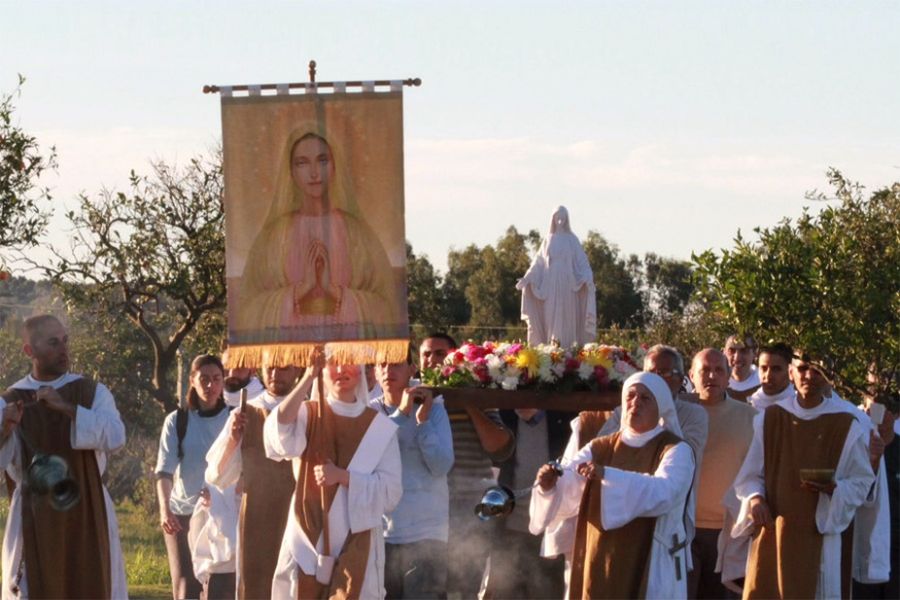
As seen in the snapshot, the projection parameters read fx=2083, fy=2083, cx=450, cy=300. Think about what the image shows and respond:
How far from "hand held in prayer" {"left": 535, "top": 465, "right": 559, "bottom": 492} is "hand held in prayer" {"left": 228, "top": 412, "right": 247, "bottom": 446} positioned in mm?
2013

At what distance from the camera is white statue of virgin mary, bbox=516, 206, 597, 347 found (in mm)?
16422

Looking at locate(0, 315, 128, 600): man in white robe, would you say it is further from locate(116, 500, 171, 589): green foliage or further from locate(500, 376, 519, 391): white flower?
locate(116, 500, 171, 589): green foliage

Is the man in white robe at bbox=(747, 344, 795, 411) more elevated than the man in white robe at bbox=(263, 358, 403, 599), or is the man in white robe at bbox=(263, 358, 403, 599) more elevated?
the man in white robe at bbox=(747, 344, 795, 411)

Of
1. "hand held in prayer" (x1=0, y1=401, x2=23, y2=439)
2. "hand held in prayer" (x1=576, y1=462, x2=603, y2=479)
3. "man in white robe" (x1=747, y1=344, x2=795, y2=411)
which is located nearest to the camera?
"hand held in prayer" (x1=576, y1=462, x2=603, y2=479)

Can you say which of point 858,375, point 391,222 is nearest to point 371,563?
point 391,222

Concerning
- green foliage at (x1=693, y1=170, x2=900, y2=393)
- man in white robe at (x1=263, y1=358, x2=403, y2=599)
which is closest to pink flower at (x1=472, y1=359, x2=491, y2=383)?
man in white robe at (x1=263, y1=358, x2=403, y2=599)

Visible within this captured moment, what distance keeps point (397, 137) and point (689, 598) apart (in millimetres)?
3485

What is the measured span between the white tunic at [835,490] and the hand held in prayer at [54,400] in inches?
161

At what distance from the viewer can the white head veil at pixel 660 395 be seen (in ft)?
36.5

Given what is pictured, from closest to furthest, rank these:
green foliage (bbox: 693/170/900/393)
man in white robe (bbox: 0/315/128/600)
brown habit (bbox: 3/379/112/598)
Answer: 1. man in white robe (bbox: 0/315/128/600)
2. brown habit (bbox: 3/379/112/598)
3. green foliage (bbox: 693/170/900/393)

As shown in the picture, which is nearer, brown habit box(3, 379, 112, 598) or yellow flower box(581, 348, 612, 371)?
brown habit box(3, 379, 112, 598)

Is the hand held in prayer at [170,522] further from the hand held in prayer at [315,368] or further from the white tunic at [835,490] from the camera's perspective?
the white tunic at [835,490]

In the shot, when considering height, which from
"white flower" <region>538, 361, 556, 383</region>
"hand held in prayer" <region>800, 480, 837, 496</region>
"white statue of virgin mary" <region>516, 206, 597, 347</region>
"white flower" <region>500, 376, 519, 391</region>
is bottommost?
"hand held in prayer" <region>800, 480, 837, 496</region>

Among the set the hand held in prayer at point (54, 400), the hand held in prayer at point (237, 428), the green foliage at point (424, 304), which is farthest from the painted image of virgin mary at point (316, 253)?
the green foliage at point (424, 304)
